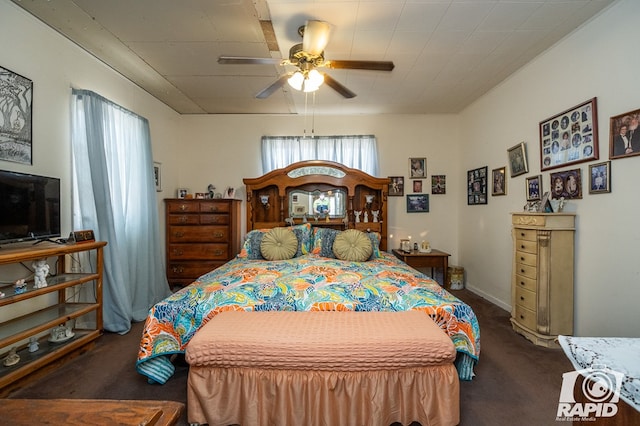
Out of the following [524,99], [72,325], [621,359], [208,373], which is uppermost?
[524,99]

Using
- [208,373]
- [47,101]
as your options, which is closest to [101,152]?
[47,101]

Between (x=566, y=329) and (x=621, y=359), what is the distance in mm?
2175

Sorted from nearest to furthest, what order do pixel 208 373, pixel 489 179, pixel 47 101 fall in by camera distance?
pixel 208 373, pixel 47 101, pixel 489 179

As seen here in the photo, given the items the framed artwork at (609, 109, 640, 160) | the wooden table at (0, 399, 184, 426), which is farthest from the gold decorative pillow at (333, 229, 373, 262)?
the wooden table at (0, 399, 184, 426)

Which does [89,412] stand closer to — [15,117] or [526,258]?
[15,117]

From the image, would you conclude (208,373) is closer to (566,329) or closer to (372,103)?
(566,329)

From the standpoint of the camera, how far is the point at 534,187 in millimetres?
3068

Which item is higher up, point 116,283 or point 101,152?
point 101,152

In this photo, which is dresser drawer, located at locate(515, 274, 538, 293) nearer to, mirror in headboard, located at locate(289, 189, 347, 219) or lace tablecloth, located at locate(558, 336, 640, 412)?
lace tablecloth, located at locate(558, 336, 640, 412)

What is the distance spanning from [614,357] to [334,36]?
109 inches

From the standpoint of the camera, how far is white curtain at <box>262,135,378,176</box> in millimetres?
4660

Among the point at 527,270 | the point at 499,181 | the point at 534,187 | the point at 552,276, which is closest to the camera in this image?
the point at 552,276

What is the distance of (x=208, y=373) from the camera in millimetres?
1614

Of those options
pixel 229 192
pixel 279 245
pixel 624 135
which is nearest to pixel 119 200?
pixel 229 192
